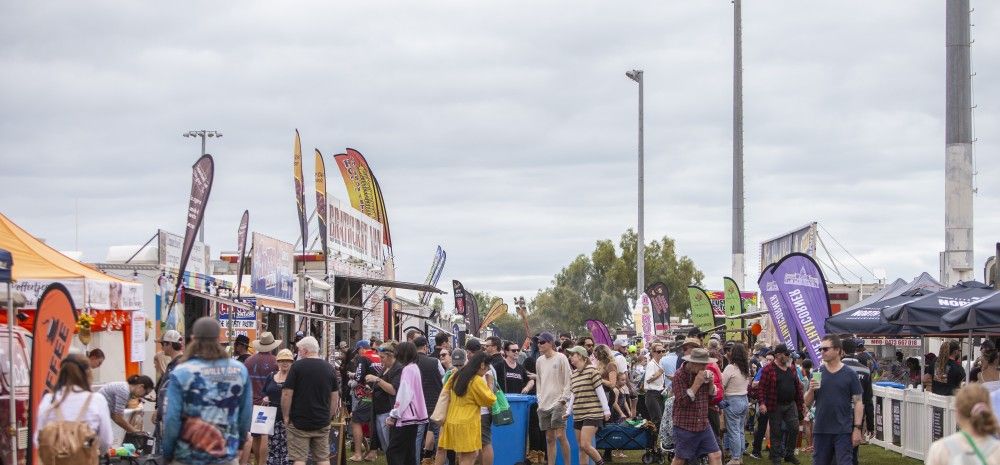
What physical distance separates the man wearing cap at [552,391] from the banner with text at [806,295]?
5488 mm

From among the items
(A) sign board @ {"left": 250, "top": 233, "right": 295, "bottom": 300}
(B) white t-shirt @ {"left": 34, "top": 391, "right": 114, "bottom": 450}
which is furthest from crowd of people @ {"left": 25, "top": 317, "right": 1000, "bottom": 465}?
(A) sign board @ {"left": 250, "top": 233, "right": 295, "bottom": 300}

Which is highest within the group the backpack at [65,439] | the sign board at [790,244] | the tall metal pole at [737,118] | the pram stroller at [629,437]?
the tall metal pole at [737,118]

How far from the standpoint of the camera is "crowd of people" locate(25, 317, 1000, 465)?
7.78 metres

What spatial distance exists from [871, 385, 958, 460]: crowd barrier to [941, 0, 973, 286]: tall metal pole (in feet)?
12.6

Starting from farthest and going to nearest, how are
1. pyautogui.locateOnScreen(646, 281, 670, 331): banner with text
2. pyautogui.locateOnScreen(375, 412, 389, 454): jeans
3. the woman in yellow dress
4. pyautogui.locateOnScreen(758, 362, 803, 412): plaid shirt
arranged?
pyautogui.locateOnScreen(646, 281, 670, 331): banner with text, pyautogui.locateOnScreen(758, 362, 803, 412): plaid shirt, pyautogui.locateOnScreen(375, 412, 389, 454): jeans, the woman in yellow dress

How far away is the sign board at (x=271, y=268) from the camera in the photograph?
83.6ft

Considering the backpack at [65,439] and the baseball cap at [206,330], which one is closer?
the baseball cap at [206,330]

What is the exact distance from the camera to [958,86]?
23828 mm

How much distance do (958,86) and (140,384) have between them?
1612cm

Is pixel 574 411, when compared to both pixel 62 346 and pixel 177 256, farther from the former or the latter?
pixel 177 256

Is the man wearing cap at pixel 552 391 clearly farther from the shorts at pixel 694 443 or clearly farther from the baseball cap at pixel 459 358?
the shorts at pixel 694 443

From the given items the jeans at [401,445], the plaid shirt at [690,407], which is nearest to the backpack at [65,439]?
the jeans at [401,445]

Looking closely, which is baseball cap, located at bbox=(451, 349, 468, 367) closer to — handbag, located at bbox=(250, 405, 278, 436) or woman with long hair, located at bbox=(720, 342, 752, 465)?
handbag, located at bbox=(250, 405, 278, 436)

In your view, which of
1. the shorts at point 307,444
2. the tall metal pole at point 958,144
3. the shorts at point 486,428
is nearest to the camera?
the shorts at point 307,444
